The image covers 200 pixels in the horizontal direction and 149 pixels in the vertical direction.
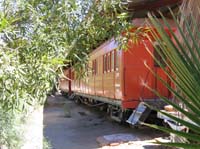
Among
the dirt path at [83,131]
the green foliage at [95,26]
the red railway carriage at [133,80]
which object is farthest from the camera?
the red railway carriage at [133,80]

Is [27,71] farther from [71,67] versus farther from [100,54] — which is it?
[100,54]

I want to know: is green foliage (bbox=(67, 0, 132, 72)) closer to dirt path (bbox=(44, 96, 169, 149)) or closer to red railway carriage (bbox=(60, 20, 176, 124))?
dirt path (bbox=(44, 96, 169, 149))

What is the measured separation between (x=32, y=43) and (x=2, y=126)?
1.63 metres

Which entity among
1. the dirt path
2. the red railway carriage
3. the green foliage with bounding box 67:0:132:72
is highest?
the green foliage with bounding box 67:0:132:72

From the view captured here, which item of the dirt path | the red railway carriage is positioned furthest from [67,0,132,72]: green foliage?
the red railway carriage

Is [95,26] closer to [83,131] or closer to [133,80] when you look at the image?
[133,80]

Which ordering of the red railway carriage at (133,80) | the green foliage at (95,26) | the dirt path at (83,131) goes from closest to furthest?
the green foliage at (95,26) < the dirt path at (83,131) < the red railway carriage at (133,80)

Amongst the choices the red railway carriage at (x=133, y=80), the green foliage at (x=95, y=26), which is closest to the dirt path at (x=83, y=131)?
the red railway carriage at (x=133, y=80)

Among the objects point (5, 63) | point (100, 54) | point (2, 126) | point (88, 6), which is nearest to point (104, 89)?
point (100, 54)

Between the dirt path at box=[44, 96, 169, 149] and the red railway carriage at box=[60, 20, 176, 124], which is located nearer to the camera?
the dirt path at box=[44, 96, 169, 149]

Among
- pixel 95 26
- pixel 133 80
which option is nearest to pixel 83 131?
pixel 133 80

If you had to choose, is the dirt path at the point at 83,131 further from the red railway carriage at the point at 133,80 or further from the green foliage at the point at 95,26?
the green foliage at the point at 95,26

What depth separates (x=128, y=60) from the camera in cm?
951

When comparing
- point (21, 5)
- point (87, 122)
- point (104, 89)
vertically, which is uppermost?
point (21, 5)
